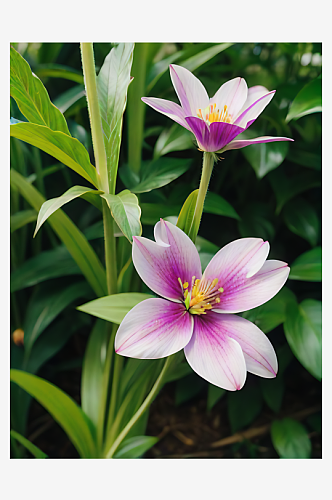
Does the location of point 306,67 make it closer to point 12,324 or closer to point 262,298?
point 262,298

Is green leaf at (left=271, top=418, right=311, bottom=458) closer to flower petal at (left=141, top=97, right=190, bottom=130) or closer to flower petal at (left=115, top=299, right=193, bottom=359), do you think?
flower petal at (left=115, top=299, right=193, bottom=359)

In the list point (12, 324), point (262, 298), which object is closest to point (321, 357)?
point (262, 298)

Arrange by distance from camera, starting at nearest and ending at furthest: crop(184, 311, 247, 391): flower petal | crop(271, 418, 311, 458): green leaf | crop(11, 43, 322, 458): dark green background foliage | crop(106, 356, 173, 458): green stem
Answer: crop(184, 311, 247, 391): flower petal, crop(106, 356, 173, 458): green stem, crop(11, 43, 322, 458): dark green background foliage, crop(271, 418, 311, 458): green leaf

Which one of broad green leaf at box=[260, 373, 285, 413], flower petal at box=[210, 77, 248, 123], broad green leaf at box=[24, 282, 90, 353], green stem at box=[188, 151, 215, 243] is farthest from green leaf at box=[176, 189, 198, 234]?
broad green leaf at box=[260, 373, 285, 413]

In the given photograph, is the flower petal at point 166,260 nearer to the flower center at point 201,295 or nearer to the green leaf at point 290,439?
the flower center at point 201,295

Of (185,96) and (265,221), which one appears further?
(265,221)

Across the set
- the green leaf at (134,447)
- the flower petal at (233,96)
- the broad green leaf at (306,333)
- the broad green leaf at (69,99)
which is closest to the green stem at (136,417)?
the green leaf at (134,447)
